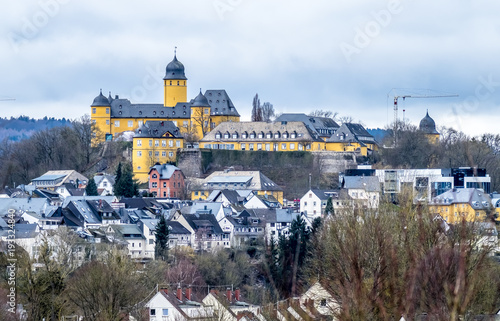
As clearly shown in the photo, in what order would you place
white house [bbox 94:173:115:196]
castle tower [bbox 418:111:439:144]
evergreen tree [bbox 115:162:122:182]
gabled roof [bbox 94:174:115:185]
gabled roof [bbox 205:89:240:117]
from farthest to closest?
castle tower [bbox 418:111:439:144] < gabled roof [bbox 205:89:240:117] < gabled roof [bbox 94:174:115:185] < white house [bbox 94:173:115:196] < evergreen tree [bbox 115:162:122:182]

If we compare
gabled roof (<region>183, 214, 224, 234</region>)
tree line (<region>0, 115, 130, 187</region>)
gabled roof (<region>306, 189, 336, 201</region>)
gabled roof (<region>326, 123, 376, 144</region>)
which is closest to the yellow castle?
tree line (<region>0, 115, 130, 187</region>)

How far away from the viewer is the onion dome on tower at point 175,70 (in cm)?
10400

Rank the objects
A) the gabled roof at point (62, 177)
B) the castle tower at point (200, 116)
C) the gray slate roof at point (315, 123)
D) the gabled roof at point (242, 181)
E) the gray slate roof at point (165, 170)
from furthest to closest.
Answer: the gray slate roof at point (315, 123), the castle tower at point (200, 116), the gabled roof at point (62, 177), the gray slate roof at point (165, 170), the gabled roof at point (242, 181)

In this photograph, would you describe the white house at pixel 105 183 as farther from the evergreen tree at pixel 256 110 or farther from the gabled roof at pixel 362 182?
the evergreen tree at pixel 256 110

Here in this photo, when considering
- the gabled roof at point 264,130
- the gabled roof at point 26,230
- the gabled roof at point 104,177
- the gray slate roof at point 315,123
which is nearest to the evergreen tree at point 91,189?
the gabled roof at point 104,177

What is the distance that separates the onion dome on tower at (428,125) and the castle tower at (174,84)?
19.6 m

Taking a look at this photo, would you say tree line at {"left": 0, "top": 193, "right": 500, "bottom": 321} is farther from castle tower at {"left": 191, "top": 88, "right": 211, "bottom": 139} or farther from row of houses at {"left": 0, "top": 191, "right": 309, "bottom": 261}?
castle tower at {"left": 191, "top": 88, "right": 211, "bottom": 139}

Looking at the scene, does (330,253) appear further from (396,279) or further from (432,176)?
(432,176)

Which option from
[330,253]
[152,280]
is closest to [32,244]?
[152,280]

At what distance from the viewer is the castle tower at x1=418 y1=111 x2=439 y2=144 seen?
10641 centimetres

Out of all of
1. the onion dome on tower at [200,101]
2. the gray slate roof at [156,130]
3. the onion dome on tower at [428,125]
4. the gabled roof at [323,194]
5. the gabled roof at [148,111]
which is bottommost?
the gabled roof at [323,194]

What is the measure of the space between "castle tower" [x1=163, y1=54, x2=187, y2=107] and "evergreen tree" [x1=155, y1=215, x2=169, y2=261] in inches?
1432

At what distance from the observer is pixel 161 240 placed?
219ft

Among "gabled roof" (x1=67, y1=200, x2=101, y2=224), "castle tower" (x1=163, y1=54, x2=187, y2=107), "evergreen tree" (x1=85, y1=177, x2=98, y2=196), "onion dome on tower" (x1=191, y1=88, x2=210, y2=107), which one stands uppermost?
"castle tower" (x1=163, y1=54, x2=187, y2=107)
